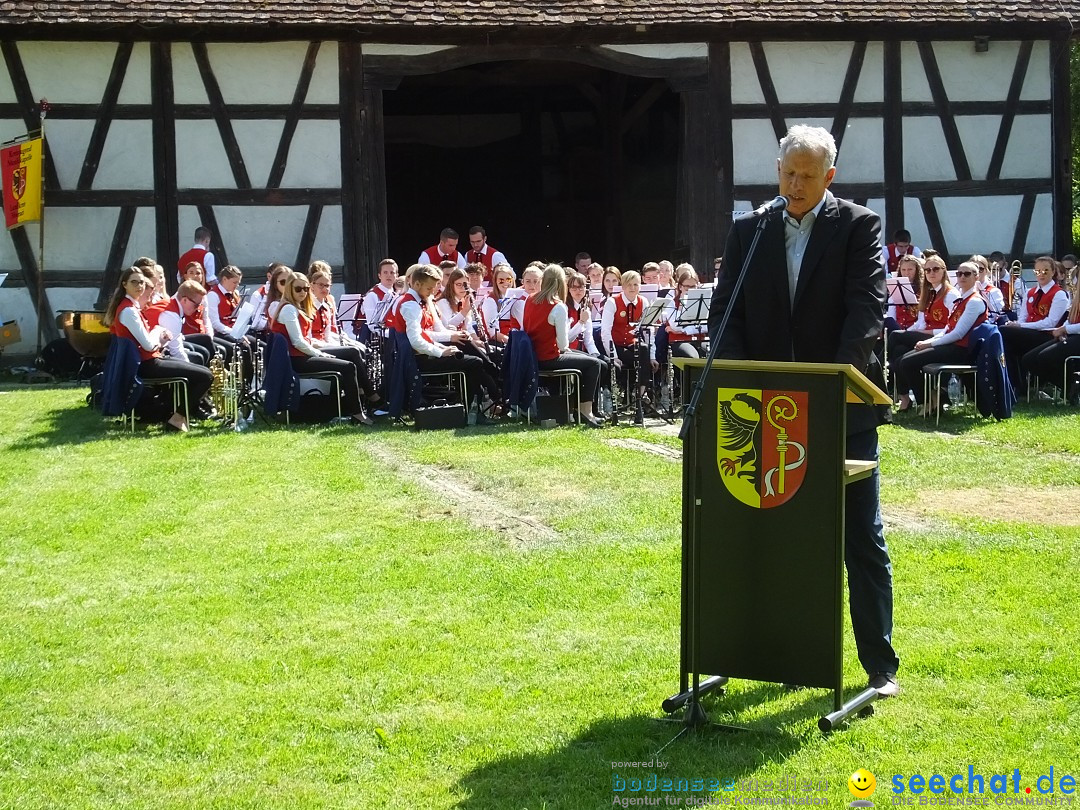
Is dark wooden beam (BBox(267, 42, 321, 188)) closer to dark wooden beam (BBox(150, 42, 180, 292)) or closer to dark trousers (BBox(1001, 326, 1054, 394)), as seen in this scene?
dark wooden beam (BBox(150, 42, 180, 292))

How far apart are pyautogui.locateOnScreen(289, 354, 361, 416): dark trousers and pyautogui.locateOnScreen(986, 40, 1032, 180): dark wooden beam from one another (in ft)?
37.1

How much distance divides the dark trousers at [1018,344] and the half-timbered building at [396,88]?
5839 mm

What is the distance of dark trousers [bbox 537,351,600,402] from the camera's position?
12.9 metres

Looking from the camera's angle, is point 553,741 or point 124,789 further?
point 553,741

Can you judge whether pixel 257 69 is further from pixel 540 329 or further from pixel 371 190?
pixel 540 329

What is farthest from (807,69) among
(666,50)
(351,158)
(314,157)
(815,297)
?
(815,297)

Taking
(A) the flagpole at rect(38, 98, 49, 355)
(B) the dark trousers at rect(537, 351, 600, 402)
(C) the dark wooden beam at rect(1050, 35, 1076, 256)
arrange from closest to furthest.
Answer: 1. (B) the dark trousers at rect(537, 351, 600, 402)
2. (A) the flagpole at rect(38, 98, 49, 355)
3. (C) the dark wooden beam at rect(1050, 35, 1076, 256)

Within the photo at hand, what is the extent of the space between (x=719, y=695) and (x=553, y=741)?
0.70 metres

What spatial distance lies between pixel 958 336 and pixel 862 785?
372 inches

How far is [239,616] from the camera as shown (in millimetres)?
6141

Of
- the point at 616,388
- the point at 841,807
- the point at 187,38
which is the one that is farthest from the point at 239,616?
the point at 187,38

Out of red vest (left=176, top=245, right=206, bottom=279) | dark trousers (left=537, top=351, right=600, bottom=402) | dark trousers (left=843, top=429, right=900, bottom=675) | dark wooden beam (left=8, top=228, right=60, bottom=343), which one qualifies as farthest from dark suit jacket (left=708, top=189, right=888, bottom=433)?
dark wooden beam (left=8, top=228, right=60, bottom=343)

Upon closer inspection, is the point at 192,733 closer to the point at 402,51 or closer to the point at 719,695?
the point at 719,695

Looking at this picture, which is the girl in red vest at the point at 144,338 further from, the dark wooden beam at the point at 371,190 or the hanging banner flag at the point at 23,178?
the dark wooden beam at the point at 371,190
